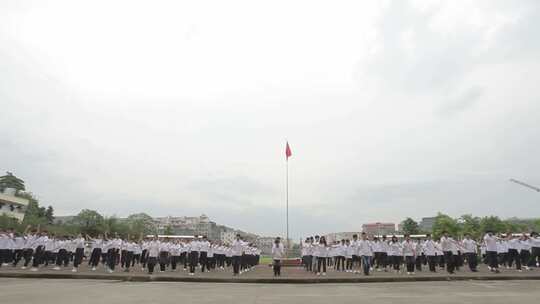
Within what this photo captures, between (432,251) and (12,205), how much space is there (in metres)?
75.5

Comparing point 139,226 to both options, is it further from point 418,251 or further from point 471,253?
point 471,253

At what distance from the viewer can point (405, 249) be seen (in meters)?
18.6

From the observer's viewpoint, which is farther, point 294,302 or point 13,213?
point 13,213

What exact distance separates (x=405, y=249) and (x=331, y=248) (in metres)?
4.24

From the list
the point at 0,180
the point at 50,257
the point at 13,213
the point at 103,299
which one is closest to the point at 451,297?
the point at 103,299

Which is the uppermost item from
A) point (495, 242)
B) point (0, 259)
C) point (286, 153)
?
point (286, 153)

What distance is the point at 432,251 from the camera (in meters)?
19.0

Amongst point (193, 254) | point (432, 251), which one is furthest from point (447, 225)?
point (193, 254)

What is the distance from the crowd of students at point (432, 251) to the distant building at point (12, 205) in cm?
6646

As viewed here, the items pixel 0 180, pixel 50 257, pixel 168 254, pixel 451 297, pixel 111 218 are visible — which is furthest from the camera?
pixel 0 180

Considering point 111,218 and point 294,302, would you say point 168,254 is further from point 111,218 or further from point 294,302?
point 111,218

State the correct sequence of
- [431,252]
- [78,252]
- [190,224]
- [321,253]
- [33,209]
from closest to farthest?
[78,252] < [321,253] < [431,252] < [33,209] < [190,224]

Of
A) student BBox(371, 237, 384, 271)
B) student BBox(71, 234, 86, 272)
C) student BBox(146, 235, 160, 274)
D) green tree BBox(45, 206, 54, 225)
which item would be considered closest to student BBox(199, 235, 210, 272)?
student BBox(146, 235, 160, 274)

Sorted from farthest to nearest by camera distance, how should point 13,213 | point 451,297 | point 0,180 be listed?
1. point 0,180
2. point 13,213
3. point 451,297
